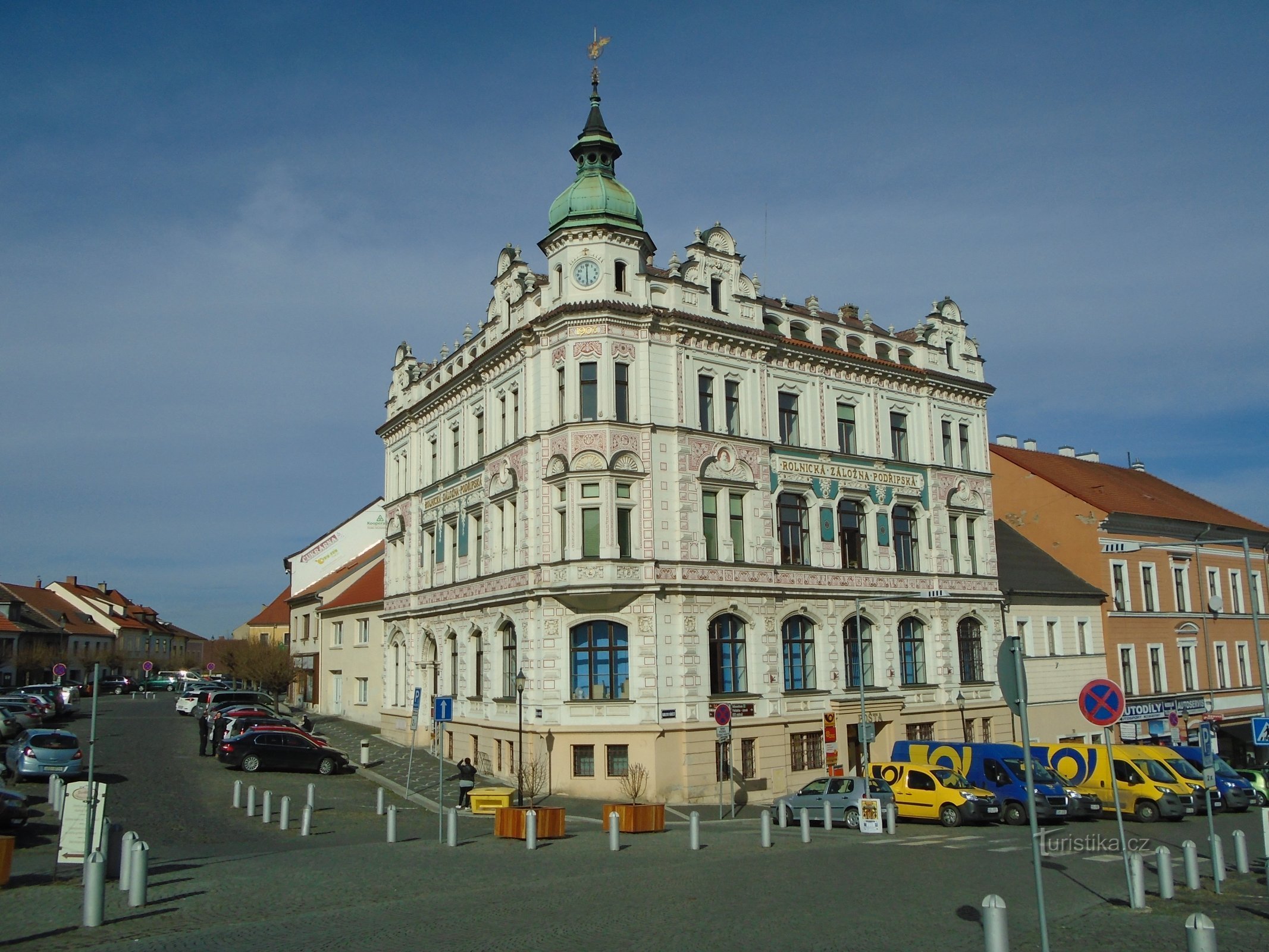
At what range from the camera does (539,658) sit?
34.3m

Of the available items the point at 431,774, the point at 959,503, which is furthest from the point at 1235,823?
the point at 431,774

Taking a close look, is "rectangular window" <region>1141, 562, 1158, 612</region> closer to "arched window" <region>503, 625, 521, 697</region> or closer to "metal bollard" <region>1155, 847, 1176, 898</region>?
"arched window" <region>503, 625, 521, 697</region>

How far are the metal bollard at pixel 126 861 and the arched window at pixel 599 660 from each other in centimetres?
1767

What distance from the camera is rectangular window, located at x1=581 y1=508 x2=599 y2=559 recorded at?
3394cm

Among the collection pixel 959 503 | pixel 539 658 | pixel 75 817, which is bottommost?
Answer: pixel 75 817

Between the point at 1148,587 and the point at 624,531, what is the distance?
3173 cm

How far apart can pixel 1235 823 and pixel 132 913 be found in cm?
2732

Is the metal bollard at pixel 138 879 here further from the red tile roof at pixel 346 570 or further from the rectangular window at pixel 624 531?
the red tile roof at pixel 346 570

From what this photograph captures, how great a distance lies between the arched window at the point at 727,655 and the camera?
3509cm

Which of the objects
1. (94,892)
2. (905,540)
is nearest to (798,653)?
(905,540)

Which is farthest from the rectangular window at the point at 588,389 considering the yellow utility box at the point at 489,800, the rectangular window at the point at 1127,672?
the rectangular window at the point at 1127,672

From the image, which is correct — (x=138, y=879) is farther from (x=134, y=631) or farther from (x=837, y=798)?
(x=134, y=631)

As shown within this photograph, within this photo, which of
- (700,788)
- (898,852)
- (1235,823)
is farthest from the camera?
(700,788)

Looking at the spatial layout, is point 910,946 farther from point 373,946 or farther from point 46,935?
point 46,935
